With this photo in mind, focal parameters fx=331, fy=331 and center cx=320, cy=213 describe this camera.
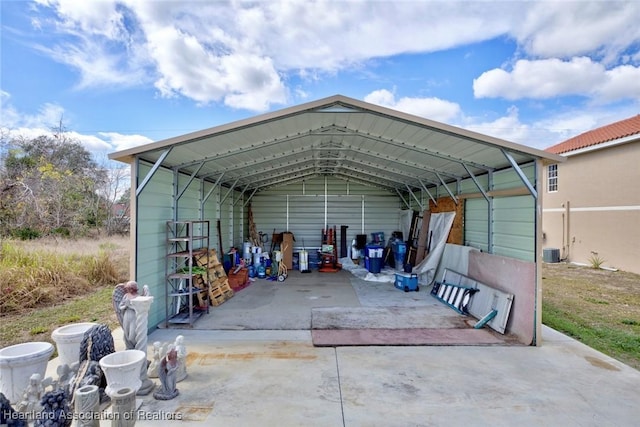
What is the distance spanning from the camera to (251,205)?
11.6m

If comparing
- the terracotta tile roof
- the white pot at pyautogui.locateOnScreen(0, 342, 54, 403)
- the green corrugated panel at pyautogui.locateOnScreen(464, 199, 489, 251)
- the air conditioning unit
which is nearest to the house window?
the terracotta tile roof

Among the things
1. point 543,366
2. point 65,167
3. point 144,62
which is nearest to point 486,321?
point 543,366

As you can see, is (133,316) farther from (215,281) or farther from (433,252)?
(433,252)

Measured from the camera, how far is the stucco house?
10.1 meters

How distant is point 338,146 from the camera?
7090 mm

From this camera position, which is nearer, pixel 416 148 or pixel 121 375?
pixel 121 375

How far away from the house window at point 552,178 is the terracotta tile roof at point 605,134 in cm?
73

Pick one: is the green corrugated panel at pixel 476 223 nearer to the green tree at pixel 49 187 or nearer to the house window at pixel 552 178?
the house window at pixel 552 178

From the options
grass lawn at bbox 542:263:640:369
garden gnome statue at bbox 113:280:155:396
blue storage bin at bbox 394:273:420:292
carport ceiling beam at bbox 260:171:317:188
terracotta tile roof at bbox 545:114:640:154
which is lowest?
grass lawn at bbox 542:263:640:369

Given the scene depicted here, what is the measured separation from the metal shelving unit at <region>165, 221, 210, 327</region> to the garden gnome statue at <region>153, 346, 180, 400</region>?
1920mm

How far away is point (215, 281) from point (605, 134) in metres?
13.4

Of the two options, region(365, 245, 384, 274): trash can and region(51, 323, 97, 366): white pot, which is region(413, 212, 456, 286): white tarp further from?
region(51, 323, 97, 366): white pot

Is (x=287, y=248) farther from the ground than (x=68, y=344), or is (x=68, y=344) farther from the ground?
(x=287, y=248)

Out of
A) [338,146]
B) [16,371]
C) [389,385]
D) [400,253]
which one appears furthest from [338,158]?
[16,371]
